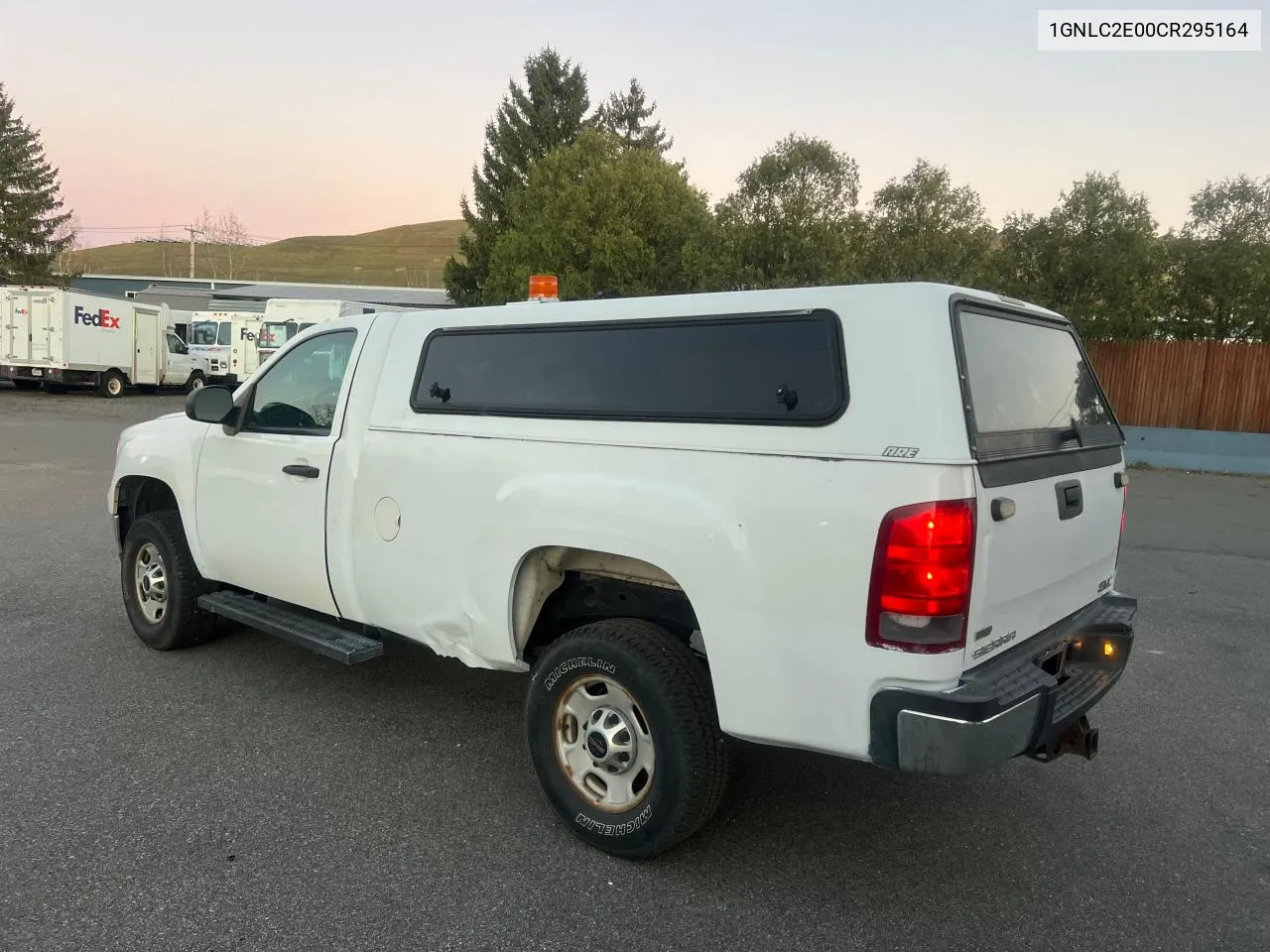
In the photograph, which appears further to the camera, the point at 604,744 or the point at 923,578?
the point at 604,744

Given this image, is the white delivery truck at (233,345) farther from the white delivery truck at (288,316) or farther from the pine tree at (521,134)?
the pine tree at (521,134)

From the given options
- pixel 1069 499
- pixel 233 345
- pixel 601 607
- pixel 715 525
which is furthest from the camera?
pixel 233 345

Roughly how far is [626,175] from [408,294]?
126ft

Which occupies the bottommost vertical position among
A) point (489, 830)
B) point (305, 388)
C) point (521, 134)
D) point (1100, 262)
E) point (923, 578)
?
point (489, 830)

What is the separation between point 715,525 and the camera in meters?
2.95

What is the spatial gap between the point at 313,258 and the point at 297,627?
519 feet

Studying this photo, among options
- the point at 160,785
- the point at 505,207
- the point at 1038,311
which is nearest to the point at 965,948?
the point at 1038,311

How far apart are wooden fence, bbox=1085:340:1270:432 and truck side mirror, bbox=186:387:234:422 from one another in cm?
1738

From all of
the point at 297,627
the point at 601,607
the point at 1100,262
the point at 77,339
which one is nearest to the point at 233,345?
the point at 77,339

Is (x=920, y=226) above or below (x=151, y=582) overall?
above

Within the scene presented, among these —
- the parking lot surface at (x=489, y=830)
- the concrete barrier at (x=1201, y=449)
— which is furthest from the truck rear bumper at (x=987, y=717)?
the concrete barrier at (x=1201, y=449)

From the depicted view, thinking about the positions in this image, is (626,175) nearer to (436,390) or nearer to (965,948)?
(436,390)

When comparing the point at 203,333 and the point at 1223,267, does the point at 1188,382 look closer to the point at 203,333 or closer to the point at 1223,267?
the point at 1223,267

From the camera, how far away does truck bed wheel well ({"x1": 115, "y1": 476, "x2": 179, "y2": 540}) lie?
5582mm
